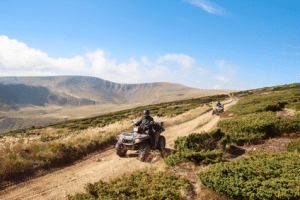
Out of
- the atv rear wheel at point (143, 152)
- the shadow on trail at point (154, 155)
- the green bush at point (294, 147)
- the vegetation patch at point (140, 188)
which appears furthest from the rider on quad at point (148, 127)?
the green bush at point (294, 147)

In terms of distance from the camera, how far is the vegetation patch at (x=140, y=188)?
4.46 m

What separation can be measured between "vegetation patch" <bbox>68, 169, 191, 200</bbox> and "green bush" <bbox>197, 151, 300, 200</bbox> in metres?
0.89

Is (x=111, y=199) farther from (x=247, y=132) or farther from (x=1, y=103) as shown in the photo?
(x=1, y=103)

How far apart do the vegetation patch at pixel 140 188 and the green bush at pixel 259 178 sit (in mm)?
886

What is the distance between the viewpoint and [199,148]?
7734mm

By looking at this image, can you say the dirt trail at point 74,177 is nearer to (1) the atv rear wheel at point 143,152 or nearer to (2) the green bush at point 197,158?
(1) the atv rear wheel at point 143,152

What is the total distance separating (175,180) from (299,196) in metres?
2.95

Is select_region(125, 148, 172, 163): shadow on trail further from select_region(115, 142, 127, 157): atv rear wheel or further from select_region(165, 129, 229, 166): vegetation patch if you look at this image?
select_region(165, 129, 229, 166): vegetation patch

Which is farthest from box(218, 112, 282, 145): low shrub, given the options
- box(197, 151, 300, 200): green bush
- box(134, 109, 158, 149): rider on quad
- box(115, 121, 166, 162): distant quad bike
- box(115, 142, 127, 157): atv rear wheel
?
box(115, 142, 127, 157): atv rear wheel

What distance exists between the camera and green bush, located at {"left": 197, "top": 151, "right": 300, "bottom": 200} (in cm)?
393

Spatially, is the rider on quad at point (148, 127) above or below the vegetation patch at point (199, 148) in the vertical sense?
above

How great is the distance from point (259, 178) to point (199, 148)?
324 cm

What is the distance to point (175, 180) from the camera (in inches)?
210

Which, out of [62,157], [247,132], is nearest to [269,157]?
[247,132]
